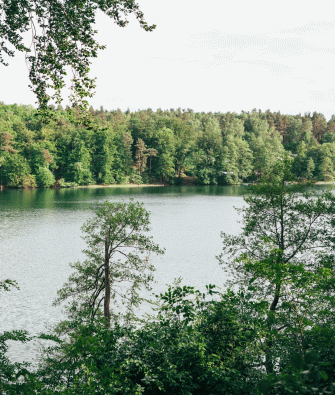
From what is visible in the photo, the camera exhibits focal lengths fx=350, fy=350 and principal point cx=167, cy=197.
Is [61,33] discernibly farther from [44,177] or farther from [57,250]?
[44,177]

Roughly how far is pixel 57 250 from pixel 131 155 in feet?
198

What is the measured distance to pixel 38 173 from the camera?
229 ft

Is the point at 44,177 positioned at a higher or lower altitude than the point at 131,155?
lower

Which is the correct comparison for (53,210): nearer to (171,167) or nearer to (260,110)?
(171,167)

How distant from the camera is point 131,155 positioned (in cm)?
8350

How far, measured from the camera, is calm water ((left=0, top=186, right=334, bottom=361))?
51.8 ft

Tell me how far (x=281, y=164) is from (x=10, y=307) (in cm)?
1345

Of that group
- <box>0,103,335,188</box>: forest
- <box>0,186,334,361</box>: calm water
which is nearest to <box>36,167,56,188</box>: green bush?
<box>0,103,335,188</box>: forest

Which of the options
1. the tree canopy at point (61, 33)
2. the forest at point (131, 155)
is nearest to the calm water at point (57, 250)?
the tree canopy at point (61, 33)

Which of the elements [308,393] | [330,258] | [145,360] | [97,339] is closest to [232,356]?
[145,360]

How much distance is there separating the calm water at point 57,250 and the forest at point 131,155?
87.7 ft

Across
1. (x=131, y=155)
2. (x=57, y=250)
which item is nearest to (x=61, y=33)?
(x=57, y=250)

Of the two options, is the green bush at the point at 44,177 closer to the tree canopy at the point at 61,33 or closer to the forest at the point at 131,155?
the forest at the point at 131,155

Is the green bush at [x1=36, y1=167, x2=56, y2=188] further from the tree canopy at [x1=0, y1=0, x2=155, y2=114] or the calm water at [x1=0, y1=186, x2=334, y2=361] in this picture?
→ the tree canopy at [x1=0, y1=0, x2=155, y2=114]
